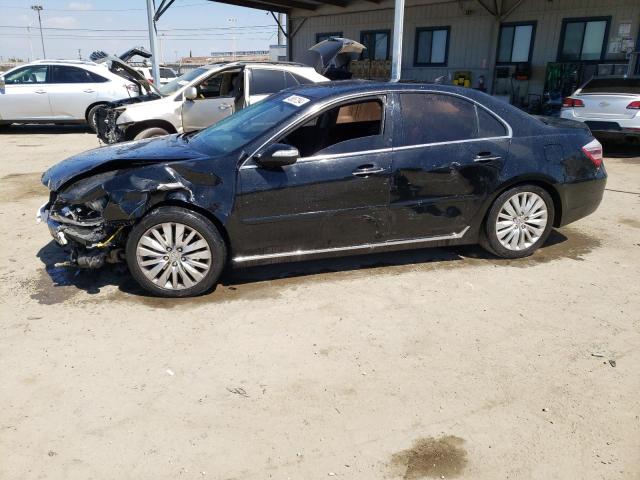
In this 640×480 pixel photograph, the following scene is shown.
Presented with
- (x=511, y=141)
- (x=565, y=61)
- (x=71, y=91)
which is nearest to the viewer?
(x=511, y=141)

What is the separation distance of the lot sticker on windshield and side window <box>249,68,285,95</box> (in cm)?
414

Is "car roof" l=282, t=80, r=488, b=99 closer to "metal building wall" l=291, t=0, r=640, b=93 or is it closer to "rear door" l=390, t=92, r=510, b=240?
"rear door" l=390, t=92, r=510, b=240

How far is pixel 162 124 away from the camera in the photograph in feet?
28.0

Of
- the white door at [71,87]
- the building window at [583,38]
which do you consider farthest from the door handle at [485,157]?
the building window at [583,38]

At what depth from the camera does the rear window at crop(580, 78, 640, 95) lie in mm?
9633

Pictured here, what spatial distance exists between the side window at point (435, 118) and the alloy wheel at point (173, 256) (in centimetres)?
186

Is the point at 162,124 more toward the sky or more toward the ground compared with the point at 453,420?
more toward the sky

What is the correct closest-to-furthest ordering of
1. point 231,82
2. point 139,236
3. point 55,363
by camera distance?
1. point 55,363
2. point 139,236
3. point 231,82

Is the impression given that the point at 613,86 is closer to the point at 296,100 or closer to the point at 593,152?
the point at 593,152

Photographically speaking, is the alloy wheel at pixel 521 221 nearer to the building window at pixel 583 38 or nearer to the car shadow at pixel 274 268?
the car shadow at pixel 274 268

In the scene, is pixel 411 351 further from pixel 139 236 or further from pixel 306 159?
pixel 139 236

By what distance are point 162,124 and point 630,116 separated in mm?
8199

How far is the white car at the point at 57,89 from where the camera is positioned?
12.5 metres

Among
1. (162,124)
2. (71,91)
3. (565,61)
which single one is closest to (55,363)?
(162,124)
